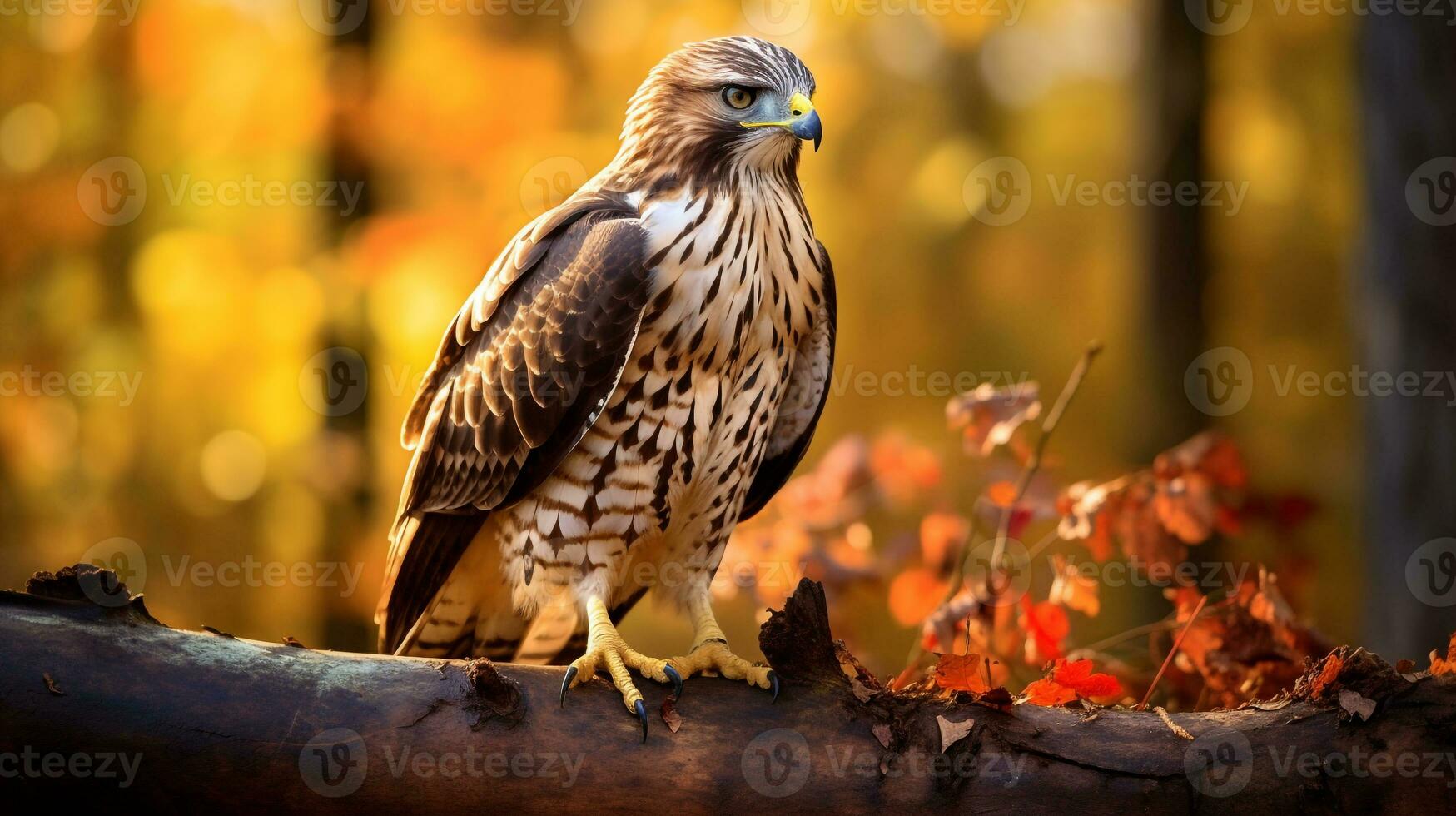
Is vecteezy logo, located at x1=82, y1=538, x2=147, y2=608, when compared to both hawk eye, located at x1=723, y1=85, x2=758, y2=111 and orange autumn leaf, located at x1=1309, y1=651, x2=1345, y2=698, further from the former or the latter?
orange autumn leaf, located at x1=1309, y1=651, x2=1345, y2=698

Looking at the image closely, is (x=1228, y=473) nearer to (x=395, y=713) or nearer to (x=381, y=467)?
(x=395, y=713)

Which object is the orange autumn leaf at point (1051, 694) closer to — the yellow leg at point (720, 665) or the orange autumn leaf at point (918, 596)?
the yellow leg at point (720, 665)

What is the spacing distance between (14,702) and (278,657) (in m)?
0.58

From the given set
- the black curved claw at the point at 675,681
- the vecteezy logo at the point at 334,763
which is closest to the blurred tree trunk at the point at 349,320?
the black curved claw at the point at 675,681

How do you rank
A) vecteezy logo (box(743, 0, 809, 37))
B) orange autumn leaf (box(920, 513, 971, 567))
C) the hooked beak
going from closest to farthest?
the hooked beak → orange autumn leaf (box(920, 513, 971, 567)) → vecteezy logo (box(743, 0, 809, 37))

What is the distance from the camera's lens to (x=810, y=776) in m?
2.96

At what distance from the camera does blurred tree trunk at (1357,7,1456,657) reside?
5387mm

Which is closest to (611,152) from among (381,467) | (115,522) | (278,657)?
(381,467)

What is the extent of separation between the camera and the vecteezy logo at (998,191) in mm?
13305

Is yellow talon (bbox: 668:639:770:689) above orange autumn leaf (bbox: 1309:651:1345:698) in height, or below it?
below

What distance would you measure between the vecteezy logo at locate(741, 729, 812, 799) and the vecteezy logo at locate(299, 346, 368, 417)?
593 cm

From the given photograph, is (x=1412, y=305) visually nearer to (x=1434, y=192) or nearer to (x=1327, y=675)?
(x=1434, y=192)

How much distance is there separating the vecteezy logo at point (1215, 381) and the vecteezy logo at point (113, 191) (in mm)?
10137

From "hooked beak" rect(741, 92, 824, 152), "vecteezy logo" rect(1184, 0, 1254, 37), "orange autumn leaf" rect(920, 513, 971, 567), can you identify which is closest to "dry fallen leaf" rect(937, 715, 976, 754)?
"hooked beak" rect(741, 92, 824, 152)
